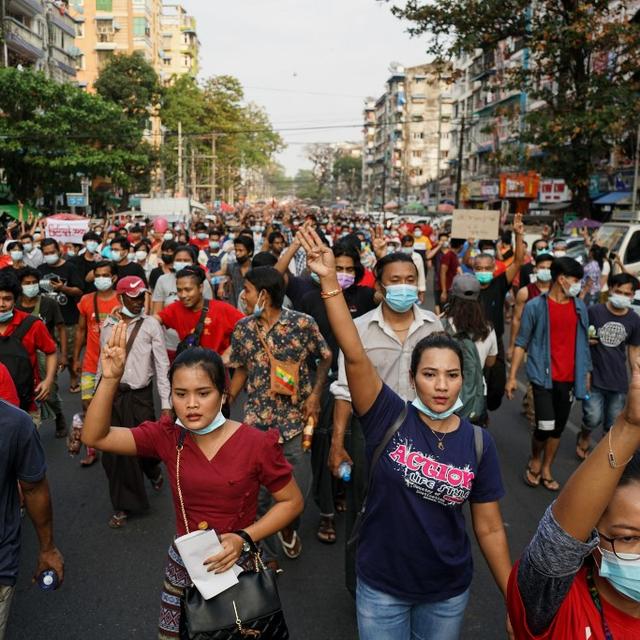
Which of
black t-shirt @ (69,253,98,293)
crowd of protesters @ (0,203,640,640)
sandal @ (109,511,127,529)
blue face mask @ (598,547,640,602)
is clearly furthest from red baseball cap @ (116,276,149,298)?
black t-shirt @ (69,253,98,293)

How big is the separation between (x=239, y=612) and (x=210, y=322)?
3563mm

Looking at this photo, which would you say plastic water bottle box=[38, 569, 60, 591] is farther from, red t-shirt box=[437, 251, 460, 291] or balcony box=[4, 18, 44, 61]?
balcony box=[4, 18, 44, 61]

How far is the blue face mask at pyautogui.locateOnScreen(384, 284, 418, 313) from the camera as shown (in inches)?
150

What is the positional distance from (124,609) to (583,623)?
2941 millimetres

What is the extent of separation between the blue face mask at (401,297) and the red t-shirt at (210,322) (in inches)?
85.9

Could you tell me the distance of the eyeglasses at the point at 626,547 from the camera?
165 centimetres

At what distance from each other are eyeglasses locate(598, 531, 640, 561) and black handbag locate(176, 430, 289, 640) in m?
1.18

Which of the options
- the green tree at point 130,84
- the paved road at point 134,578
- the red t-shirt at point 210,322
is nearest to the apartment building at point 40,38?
the green tree at point 130,84

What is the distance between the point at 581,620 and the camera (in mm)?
1688

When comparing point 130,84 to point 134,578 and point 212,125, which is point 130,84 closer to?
point 212,125

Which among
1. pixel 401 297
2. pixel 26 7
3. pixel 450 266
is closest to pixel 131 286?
pixel 401 297

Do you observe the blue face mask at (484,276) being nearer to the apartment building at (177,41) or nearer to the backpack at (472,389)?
the backpack at (472,389)

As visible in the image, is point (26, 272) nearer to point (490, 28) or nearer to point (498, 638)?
point (498, 638)

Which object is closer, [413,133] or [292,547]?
[292,547]
